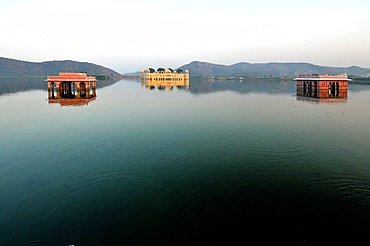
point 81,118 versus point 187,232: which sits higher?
point 81,118

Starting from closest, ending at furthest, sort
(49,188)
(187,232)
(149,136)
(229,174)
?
(187,232)
(49,188)
(229,174)
(149,136)

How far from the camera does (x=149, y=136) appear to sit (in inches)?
1119

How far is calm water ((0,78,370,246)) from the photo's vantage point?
37.4ft

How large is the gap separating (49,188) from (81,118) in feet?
80.8

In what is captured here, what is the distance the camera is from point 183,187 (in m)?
15.7

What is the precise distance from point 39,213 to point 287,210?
1276 centimetres

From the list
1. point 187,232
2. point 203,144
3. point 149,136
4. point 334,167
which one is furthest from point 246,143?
point 187,232

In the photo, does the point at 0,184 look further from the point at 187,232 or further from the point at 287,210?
the point at 287,210

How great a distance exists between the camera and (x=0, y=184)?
16.0 meters

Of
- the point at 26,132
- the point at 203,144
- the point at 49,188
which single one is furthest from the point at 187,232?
the point at 26,132

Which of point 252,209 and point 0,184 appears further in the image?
point 0,184

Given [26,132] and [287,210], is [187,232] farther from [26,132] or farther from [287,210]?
[26,132]

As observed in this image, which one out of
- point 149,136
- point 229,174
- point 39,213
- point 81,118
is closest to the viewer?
point 39,213

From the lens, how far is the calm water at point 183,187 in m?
11.4
